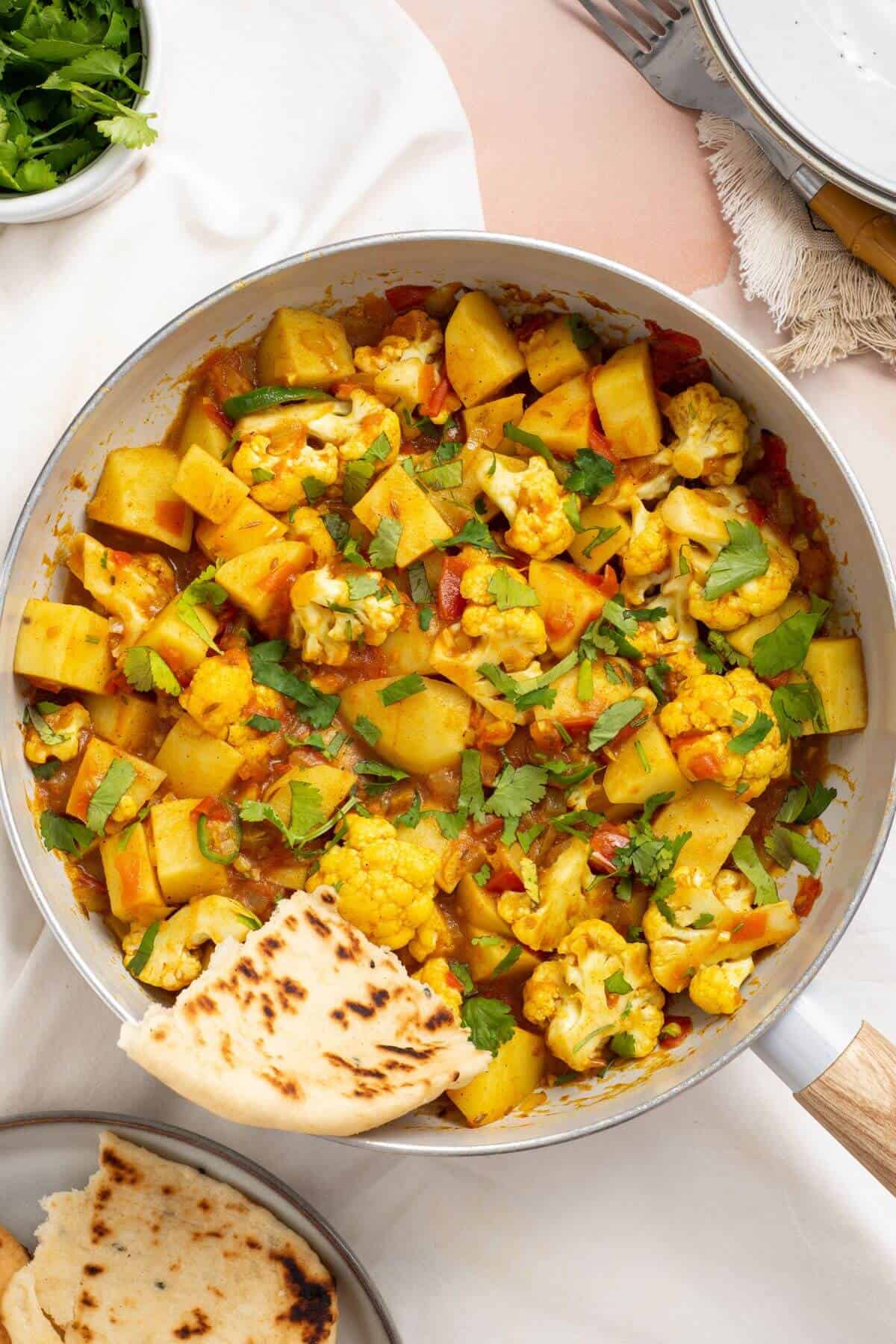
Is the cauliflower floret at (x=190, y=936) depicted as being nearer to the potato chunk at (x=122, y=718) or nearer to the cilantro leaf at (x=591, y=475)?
the potato chunk at (x=122, y=718)

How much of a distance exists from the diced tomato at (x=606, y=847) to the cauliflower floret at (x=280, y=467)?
1175mm

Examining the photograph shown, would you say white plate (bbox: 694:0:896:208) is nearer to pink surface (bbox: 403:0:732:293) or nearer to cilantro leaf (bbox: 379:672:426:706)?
pink surface (bbox: 403:0:732:293)

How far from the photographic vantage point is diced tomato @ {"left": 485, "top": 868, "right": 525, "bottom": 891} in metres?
3.07

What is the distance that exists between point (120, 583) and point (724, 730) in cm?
160

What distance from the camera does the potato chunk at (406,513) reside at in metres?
3.02

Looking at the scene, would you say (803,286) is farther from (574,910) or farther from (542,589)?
(574,910)

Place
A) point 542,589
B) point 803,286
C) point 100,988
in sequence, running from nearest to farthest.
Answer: point 100,988, point 542,589, point 803,286

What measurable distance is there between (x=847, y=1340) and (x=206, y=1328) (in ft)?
6.03

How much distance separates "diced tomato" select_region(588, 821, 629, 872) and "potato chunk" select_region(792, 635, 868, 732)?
0.57 meters

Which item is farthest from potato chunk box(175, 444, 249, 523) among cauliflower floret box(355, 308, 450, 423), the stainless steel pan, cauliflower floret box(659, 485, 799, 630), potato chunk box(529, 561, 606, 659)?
cauliflower floret box(659, 485, 799, 630)

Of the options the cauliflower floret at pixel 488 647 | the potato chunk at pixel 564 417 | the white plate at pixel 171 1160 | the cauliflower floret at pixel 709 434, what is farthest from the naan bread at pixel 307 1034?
the cauliflower floret at pixel 709 434

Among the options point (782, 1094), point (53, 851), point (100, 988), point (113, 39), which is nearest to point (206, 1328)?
point (100, 988)

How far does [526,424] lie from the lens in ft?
10.1

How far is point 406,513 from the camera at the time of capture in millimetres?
3014
